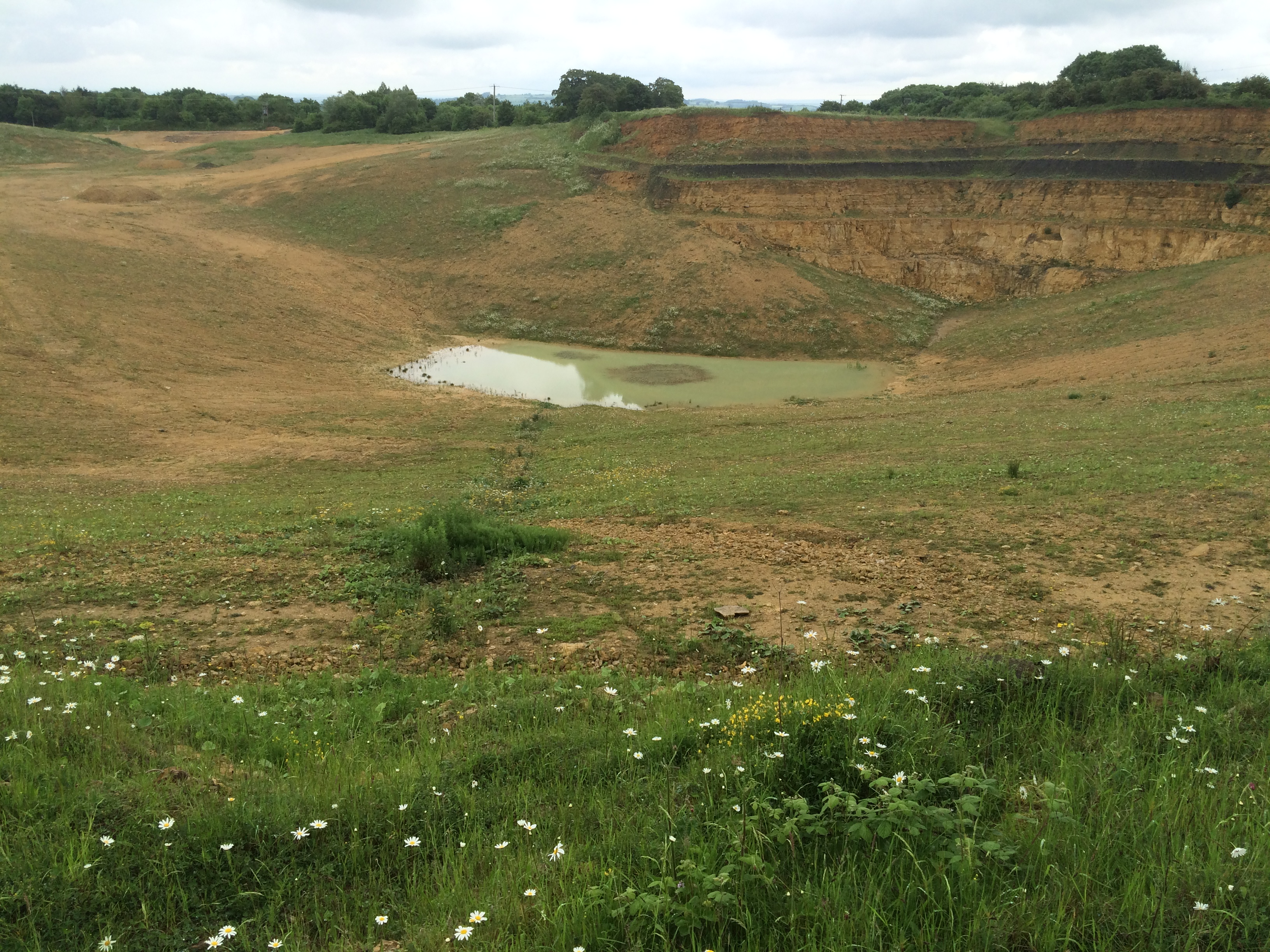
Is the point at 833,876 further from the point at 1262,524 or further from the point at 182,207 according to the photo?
the point at 182,207

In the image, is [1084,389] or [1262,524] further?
[1084,389]

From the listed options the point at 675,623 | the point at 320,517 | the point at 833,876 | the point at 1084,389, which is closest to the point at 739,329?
the point at 1084,389

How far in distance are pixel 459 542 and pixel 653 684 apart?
14.9ft

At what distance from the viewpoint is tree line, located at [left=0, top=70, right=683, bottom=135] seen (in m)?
57.2

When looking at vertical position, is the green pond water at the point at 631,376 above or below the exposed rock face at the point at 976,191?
below

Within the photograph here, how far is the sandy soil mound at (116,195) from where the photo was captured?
40812 millimetres

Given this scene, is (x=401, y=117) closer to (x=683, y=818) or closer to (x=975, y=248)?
(x=975, y=248)

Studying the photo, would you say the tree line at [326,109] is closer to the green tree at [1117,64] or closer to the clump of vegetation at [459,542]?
the green tree at [1117,64]

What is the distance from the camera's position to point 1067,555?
8.78 metres

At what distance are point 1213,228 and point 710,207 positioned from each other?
20.9 meters

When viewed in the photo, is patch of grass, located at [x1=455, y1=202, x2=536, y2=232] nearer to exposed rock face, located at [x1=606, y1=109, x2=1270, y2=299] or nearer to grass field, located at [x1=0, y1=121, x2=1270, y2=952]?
exposed rock face, located at [x1=606, y1=109, x2=1270, y2=299]

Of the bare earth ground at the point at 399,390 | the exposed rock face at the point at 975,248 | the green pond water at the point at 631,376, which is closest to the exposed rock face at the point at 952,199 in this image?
the exposed rock face at the point at 975,248

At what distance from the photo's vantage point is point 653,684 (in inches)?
229

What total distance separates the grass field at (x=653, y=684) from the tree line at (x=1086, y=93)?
23.2 m
